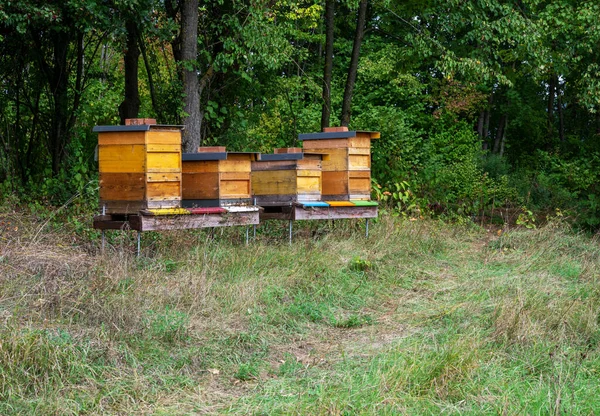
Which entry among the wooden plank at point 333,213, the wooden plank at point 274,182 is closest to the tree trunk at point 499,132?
the wooden plank at point 333,213

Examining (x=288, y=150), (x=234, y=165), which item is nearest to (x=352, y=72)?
(x=288, y=150)

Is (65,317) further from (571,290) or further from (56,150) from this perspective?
(56,150)

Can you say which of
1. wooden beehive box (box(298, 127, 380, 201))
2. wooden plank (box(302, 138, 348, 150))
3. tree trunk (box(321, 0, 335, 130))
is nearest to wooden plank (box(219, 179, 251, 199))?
wooden beehive box (box(298, 127, 380, 201))

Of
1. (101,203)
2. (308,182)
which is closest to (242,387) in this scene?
(101,203)

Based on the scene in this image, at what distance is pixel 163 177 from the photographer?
323 inches

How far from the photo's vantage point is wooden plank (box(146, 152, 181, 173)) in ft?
26.5

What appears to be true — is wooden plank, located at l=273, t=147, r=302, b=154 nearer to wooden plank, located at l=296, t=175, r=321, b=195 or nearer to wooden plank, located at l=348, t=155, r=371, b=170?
wooden plank, located at l=296, t=175, r=321, b=195

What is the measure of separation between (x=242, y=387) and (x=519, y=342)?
2144 mm

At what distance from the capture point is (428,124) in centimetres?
2197

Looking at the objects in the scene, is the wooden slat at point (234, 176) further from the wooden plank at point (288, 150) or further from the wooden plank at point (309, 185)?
the wooden plank at point (288, 150)

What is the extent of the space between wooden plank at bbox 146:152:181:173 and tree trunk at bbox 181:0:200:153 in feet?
8.50

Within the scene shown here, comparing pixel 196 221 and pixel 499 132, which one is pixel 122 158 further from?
pixel 499 132

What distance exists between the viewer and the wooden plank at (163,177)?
26.5 feet

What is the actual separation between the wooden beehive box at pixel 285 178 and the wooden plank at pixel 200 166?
111cm
